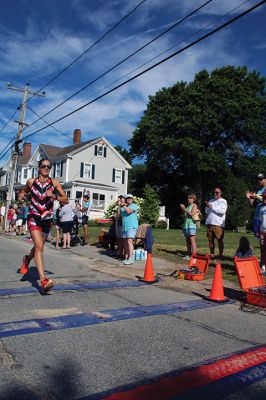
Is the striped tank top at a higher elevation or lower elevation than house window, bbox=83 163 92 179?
lower

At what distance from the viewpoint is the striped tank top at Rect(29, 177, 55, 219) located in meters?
6.65

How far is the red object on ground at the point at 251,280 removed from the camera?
6.55 metres

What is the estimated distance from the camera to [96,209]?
40688 millimetres

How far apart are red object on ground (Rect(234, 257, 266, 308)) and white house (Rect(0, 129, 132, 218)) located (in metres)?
34.5

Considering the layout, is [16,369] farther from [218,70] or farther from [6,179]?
[6,179]

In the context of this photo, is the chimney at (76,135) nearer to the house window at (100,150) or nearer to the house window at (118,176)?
the house window at (100,150)

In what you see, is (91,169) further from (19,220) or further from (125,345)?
(125,345)

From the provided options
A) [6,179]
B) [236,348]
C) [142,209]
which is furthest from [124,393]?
[6,179]

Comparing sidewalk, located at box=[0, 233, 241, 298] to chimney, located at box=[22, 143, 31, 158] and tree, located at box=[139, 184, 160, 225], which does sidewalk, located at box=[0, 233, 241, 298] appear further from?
chimney, located at box=[22, 143, 31, 158]

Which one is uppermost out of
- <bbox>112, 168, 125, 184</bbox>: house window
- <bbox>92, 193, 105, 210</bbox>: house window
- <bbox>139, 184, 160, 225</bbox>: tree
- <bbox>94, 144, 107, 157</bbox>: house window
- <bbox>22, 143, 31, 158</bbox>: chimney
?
<bbox>22, 143, 31, 158</bbox>: chimney

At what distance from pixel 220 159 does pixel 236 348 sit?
3965 centimetres

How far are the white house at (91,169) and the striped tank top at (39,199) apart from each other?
34.5 m

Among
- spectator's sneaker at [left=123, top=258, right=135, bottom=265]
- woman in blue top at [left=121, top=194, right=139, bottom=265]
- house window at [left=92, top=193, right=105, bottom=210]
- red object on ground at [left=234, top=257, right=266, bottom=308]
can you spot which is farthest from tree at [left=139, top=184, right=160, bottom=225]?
red object on ground at [left=234, top=257, right=266, bottom=308]

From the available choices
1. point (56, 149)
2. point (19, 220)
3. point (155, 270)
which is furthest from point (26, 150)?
point (155, 270)
